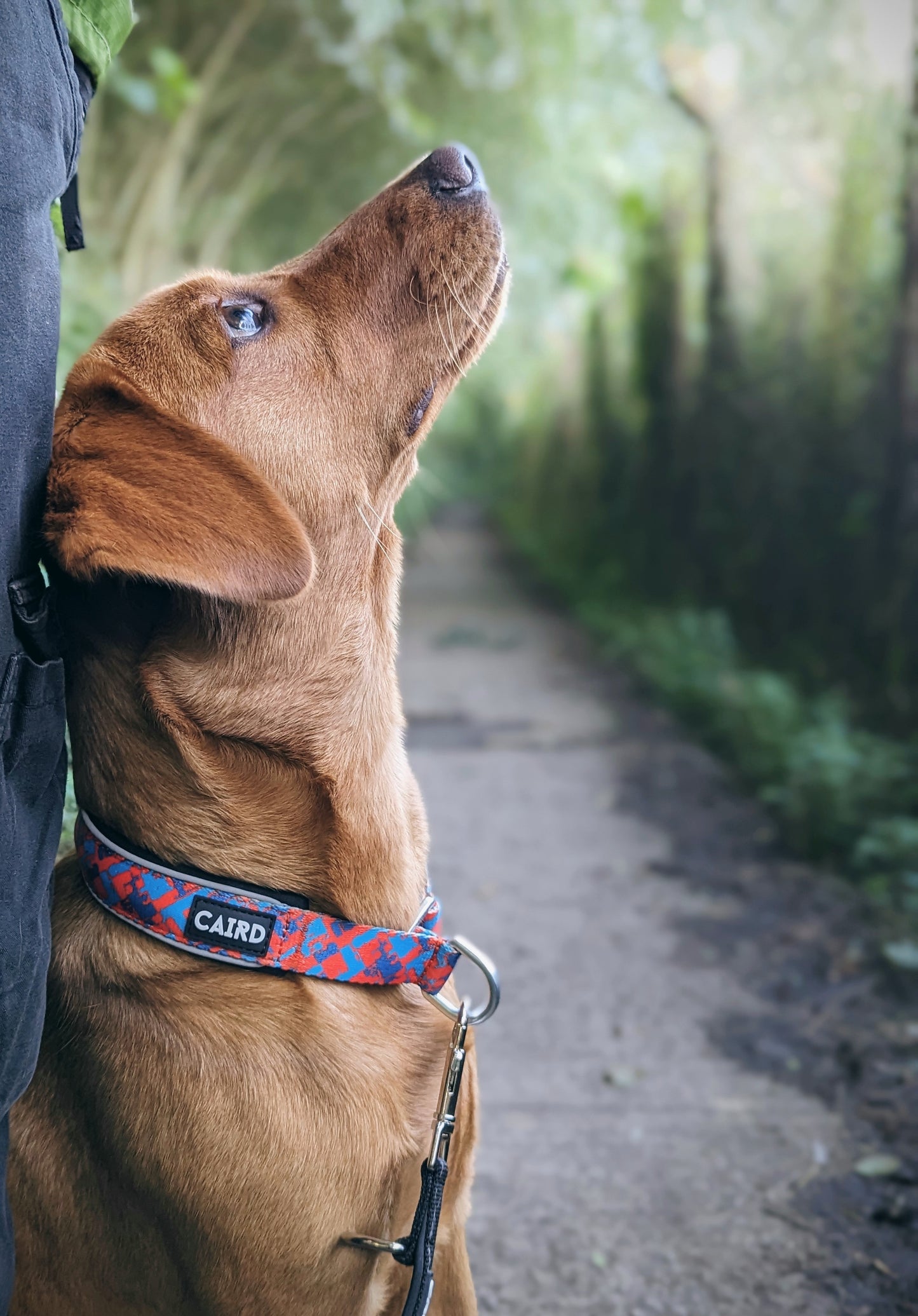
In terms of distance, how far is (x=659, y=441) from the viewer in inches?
361

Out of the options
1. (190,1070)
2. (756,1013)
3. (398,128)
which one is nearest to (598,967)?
(756,1013)

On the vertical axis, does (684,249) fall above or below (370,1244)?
above

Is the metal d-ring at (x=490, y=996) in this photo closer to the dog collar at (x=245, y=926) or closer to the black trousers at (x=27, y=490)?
the dog collar at (x=245, y=926)

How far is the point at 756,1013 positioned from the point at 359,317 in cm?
255

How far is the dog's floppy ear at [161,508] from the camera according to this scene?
4.51 feet

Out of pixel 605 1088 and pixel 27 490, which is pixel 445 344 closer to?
pixel 27 490

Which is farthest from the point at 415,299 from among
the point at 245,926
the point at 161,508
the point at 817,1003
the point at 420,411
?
the point at 817,1003

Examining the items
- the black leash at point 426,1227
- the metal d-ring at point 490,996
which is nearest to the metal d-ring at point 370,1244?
the black leash at point 426,1227

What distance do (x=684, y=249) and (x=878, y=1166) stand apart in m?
7.76

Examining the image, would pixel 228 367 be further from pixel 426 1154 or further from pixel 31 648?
pixel 426 1154

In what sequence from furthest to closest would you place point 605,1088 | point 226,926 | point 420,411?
point 605,1088 < point 420,411 < point 226,926

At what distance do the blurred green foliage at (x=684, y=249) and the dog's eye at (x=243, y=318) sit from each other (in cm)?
118

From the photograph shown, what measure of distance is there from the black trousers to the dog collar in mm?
131

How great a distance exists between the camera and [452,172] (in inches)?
Answer: 77.2
